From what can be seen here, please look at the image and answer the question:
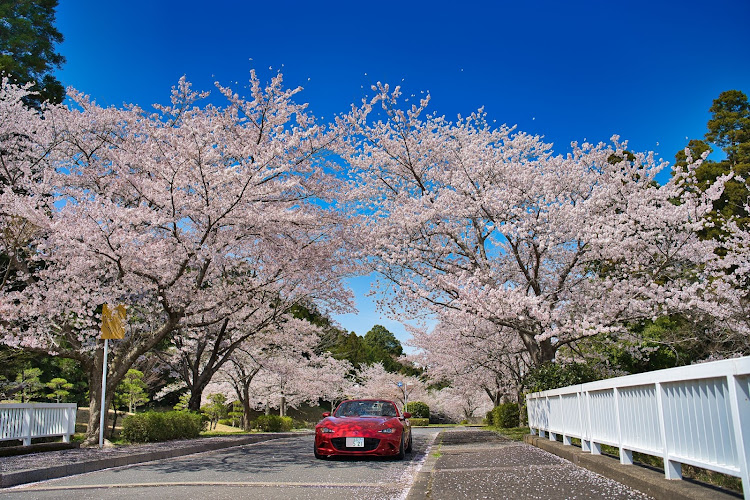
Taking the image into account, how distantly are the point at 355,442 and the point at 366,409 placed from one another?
1458mm

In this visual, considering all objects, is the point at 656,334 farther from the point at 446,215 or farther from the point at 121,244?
the point at 121,244

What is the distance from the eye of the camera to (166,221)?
11.9 metres

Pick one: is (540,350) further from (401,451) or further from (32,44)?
(32,44)

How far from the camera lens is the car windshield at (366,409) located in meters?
11.7

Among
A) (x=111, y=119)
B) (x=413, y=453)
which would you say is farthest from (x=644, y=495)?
(x=111, y=119)

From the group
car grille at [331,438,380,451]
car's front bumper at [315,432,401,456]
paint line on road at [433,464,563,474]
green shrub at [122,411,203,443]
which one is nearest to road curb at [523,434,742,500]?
paint line on road at [433,464,563,474]

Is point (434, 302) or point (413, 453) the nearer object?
point (413, 453)

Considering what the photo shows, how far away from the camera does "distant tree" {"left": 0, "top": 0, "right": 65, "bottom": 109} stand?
2083cm

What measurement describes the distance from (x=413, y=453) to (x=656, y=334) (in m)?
12.5

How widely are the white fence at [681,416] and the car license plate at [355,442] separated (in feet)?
14.1

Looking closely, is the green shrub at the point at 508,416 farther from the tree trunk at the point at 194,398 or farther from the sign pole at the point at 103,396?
the sign pole at the point at 103,396

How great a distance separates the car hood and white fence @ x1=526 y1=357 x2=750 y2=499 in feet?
13.9

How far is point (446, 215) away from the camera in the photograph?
15.3m

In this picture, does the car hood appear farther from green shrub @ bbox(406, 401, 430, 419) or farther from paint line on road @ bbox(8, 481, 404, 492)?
green shrub @ bbox(406, 401, 430, 419)
